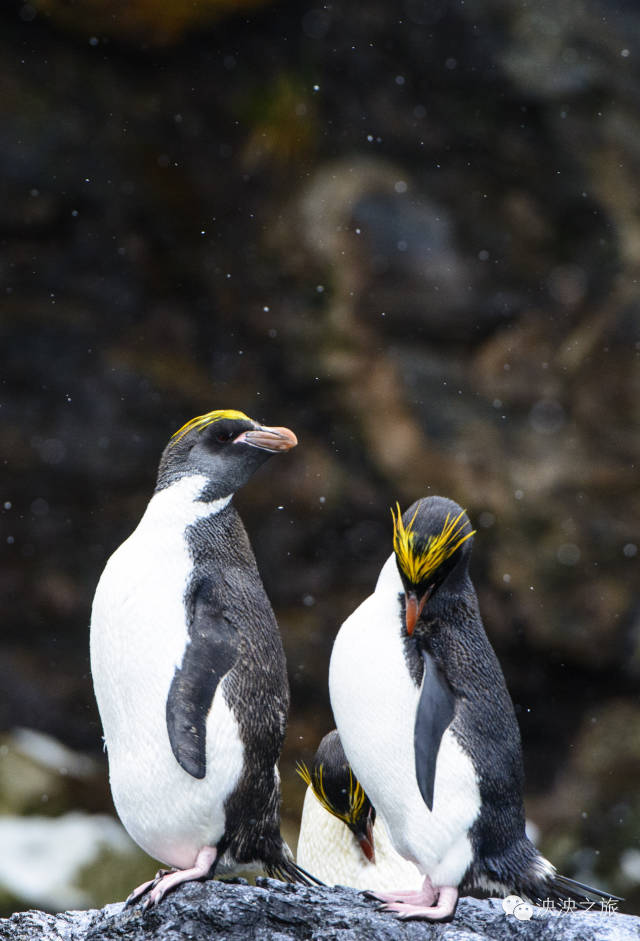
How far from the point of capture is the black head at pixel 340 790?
222 cm

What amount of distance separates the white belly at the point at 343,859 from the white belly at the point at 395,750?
0.71m

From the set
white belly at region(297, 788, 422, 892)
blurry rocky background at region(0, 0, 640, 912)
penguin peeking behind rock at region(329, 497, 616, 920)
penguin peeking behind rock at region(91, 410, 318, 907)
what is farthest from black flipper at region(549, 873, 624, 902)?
blurry rocky background at region(0, 0, 640, 912)

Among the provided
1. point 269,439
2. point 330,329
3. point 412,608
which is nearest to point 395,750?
point 412,608

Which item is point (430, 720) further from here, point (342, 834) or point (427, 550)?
point (342, 834)

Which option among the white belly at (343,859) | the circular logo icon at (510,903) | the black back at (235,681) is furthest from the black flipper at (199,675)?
the white belly at (343,859)

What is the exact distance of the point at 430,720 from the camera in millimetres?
1673

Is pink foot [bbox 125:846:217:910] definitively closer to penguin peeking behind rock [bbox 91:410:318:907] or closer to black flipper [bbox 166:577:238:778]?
penguin peeking behind rock [bbox 91:410:318:907]

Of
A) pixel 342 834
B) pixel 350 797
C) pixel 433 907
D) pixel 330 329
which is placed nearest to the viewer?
pixel 433 907

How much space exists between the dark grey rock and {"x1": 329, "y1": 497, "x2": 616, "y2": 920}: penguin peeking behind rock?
0.14 ft

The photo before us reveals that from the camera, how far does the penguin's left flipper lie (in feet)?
5.38

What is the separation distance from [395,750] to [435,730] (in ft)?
0.24

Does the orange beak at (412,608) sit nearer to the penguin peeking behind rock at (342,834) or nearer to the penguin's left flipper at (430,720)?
the penguin's left flipper at (430,720)

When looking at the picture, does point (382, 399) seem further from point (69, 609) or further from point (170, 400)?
point (69, 609)

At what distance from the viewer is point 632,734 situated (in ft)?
14.0
